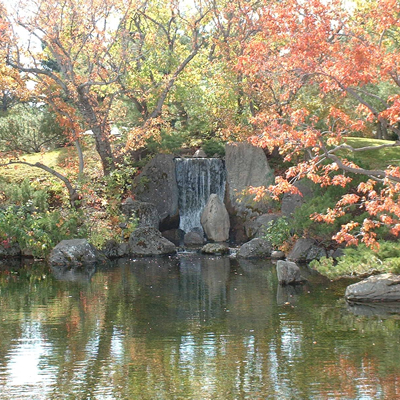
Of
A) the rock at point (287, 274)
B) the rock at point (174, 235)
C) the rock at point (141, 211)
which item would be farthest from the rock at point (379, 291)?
the rock at point (174, 235)

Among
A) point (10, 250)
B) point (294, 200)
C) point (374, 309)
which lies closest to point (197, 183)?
point (294, 200)

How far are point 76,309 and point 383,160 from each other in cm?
1351

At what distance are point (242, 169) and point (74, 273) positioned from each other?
824 centimetres

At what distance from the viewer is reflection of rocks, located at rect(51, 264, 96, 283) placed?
1500cm

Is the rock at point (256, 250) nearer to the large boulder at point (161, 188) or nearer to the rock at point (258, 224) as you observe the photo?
the rock at point (258, 224)

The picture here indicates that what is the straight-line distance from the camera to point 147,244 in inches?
748

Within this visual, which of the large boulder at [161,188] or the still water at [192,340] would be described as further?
the large boulder at [161,188]

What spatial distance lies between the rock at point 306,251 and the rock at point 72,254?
5.54 meters

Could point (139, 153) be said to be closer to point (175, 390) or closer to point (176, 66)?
point (176, 66)

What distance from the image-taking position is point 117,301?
480 inches

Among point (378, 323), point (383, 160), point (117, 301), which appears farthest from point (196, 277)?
point (383, 160)

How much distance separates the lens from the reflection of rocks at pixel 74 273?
15000mm

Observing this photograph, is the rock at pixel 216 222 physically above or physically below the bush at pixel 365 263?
above

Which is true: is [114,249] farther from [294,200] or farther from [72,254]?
[294,200]
